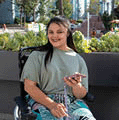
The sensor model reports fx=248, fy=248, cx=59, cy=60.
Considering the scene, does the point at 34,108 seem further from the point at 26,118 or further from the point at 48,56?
the point at 48,56

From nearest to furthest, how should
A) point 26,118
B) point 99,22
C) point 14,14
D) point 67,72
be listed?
point 26,118
point 67,72
point 99,22
point 14,14

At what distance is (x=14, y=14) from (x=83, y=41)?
38.4 meters

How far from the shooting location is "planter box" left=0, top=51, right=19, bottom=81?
4.00 meters

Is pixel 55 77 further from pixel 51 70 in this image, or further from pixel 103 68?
pixel 103 68

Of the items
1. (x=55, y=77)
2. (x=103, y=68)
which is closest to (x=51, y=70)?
(x=55, y=77)

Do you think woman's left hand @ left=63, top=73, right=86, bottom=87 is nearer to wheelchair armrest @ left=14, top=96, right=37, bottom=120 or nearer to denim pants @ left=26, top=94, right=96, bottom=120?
denim pants @ left=26, top=94, right=96, bottom=120

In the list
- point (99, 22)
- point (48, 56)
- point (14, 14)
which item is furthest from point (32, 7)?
Result: point (48, 56)

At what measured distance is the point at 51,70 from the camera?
1.94m

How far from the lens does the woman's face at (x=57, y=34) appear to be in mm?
1994

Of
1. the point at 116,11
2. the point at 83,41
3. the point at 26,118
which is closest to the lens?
the point at 26,118

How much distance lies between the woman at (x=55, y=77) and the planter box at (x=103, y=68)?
5.08 feet

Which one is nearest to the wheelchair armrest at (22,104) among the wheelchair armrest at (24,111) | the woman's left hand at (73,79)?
the wheelchair armrest at (24,111)

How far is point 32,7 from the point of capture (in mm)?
32719

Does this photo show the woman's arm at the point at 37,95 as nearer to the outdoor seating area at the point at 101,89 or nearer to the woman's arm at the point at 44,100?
the woman's arm at the point at 44,100
